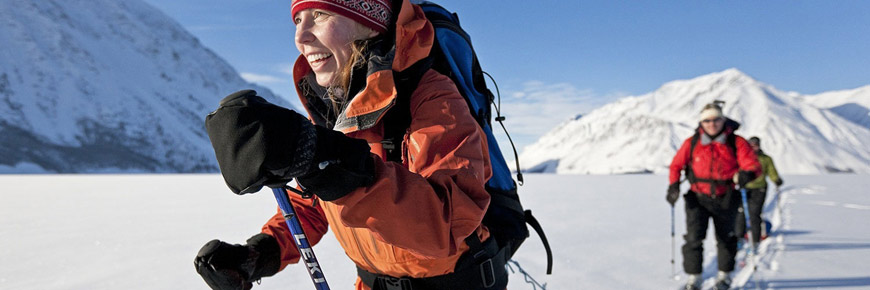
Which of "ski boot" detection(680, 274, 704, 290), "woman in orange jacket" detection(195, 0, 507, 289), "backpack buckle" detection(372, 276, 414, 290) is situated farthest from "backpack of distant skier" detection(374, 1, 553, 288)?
"ski boot" detection(680, 274, 704, 290)

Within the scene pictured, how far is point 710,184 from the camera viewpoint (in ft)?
16.6

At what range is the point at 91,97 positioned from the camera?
131 metres

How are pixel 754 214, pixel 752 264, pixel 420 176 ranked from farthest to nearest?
pixel 754 214, pixel 752 264, pixel 420 176

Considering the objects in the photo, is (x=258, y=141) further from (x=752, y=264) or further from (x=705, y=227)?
(x=752, y=264)

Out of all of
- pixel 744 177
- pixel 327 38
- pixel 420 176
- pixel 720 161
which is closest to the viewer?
pixel 420 176

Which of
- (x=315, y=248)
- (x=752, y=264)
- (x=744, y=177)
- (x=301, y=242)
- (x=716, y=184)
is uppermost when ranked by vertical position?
(x=301, y=242)

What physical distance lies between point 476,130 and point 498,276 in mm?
701

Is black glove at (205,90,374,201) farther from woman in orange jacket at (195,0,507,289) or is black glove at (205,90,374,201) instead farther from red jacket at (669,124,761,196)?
red jacket at (669,124,761,196)

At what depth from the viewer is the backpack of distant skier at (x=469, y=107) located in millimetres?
1318

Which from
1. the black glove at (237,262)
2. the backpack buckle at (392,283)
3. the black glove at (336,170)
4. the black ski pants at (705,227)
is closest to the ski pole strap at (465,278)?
the backpack buckle at (392,283)

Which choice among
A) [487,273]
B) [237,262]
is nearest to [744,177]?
[487,273]

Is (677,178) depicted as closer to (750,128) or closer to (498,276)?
(498,276)

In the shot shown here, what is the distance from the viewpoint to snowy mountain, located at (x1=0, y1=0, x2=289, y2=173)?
107m

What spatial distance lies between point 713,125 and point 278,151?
5.28 meters
